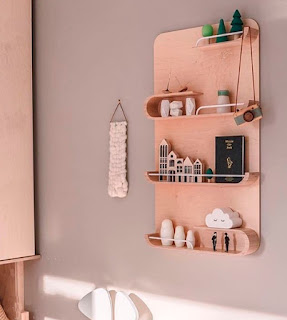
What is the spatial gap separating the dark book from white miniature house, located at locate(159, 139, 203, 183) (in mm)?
85

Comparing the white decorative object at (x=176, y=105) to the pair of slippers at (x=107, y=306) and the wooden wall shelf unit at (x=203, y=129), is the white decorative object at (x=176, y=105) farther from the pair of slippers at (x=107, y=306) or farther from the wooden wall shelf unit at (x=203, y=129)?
the pair of slippers at (x=107, y=306)

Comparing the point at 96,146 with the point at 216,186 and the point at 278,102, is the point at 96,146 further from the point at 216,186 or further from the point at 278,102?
the point at 278,102

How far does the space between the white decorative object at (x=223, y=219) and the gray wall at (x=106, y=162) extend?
0.10m

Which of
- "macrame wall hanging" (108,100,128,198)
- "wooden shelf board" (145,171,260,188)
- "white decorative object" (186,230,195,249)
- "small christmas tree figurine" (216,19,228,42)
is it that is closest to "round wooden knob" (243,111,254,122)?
"wooden shelf board" (145,171,260,188)

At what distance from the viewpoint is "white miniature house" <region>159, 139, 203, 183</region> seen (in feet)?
7.74

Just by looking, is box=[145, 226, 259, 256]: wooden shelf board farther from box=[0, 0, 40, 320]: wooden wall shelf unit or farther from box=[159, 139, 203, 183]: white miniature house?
box=[0, 0, 40, 320]: wooden wall shelf unit

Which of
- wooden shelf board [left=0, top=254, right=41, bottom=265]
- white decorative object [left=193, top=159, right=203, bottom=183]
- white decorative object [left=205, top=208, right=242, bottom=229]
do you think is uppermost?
white decorative object [left=193, top=159, right=203, bottom=183]

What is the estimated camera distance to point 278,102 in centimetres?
219

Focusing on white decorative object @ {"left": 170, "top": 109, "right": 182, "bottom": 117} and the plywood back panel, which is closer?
the plywood back panel

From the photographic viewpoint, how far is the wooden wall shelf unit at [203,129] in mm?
2250

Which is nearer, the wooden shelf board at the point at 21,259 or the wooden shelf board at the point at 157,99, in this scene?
the wooden shelf board at the point at 157,99

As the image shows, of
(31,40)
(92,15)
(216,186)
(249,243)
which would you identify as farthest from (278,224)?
(31,40)

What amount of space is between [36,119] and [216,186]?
3.74ft

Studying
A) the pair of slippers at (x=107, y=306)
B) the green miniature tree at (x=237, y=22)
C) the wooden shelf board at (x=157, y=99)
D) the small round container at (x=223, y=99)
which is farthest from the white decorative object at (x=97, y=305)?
the green miniature tree at (x=237, y=22)
